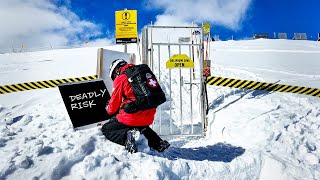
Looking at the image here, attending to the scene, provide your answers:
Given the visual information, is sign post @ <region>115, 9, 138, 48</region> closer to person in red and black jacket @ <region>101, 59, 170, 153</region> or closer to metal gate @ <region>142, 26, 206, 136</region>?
metal gate @ <region>142, 26, 206, 136</region>

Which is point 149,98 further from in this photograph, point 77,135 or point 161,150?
point 77,135

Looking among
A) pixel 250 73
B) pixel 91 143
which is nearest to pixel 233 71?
pixel 250 73

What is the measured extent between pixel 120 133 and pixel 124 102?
0.58 m

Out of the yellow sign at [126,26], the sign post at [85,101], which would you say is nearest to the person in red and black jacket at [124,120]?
the sign post at [85,101]

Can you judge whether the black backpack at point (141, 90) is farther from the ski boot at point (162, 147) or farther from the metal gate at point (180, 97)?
the metal gate at point (180, 97)

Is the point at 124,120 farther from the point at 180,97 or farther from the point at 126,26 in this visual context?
the point at 126,26

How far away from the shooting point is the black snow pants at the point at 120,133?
583 centimetres

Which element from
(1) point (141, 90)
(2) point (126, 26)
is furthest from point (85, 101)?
(2) point (126, 26)

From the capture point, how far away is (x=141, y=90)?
18.1 feet

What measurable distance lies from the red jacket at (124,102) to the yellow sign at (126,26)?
142 inches

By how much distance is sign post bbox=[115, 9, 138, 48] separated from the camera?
914 cm

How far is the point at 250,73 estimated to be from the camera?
648 inches

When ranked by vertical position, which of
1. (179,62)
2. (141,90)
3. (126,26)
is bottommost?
(141,90)

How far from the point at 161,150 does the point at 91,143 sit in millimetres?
1267
